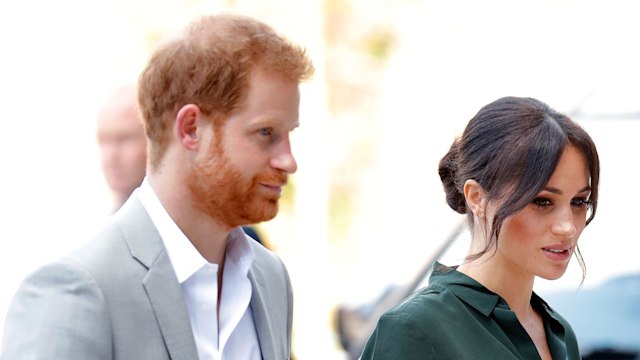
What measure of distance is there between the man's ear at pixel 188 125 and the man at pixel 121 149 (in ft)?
4.35

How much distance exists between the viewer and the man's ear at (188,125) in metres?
1.97

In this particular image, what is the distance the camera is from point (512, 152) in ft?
7.54

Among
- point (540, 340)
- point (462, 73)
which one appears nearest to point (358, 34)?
point (462, 73)

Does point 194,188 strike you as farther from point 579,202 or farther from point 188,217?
point 579,202

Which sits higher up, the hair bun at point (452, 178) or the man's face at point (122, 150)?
the hair bun at point (452, 178)

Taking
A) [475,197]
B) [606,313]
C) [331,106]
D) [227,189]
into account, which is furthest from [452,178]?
[331,106]

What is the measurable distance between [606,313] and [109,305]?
73.6 inches

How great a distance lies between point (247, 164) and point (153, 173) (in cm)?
18

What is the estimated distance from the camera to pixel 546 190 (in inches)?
89.5

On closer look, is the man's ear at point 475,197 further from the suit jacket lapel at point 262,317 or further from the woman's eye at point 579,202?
the suit jacket lapel at point 262,317

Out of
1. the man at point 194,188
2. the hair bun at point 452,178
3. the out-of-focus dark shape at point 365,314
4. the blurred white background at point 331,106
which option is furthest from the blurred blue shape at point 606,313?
the blurred white background at point 331,106

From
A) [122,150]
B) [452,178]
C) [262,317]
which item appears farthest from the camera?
[122,150]

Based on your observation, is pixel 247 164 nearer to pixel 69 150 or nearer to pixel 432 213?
pixel 69 150

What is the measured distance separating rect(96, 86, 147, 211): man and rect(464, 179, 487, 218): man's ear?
123 cm
